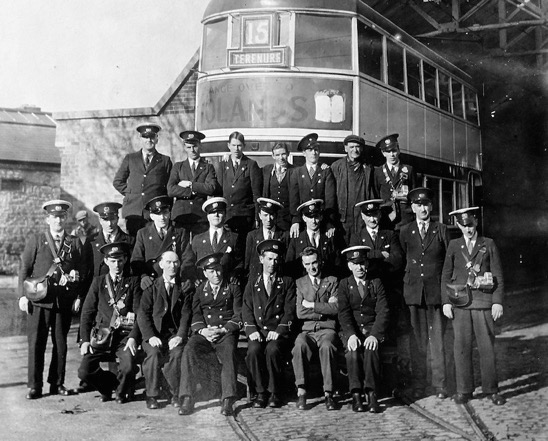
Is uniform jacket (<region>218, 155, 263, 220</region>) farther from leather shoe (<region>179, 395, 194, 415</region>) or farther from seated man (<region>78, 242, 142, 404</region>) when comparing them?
leather shoe (<region>179, 395, 194, 415</region>)

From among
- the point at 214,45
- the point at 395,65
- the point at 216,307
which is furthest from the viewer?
the point at 395,65

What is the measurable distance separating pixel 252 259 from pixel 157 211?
104cm

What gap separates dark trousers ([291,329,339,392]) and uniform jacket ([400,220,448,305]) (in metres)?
0.88

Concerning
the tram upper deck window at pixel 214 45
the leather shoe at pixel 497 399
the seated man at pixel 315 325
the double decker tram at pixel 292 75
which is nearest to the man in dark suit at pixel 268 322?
the seated man at pixel 315 325

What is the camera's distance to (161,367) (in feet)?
17.4

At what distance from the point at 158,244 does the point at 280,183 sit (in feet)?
4.76

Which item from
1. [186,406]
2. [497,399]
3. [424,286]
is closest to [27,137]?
[186,406]

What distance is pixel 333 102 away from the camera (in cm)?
768

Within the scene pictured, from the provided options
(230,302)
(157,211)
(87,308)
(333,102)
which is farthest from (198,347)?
(333,102)

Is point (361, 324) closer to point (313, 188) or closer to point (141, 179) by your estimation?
point (313, 188)

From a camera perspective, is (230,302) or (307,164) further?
(307,164)

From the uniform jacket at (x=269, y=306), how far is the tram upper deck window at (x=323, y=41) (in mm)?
3237

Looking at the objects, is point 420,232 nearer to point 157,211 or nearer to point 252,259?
point 252,259

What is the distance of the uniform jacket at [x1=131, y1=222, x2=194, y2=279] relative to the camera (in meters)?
5.98
